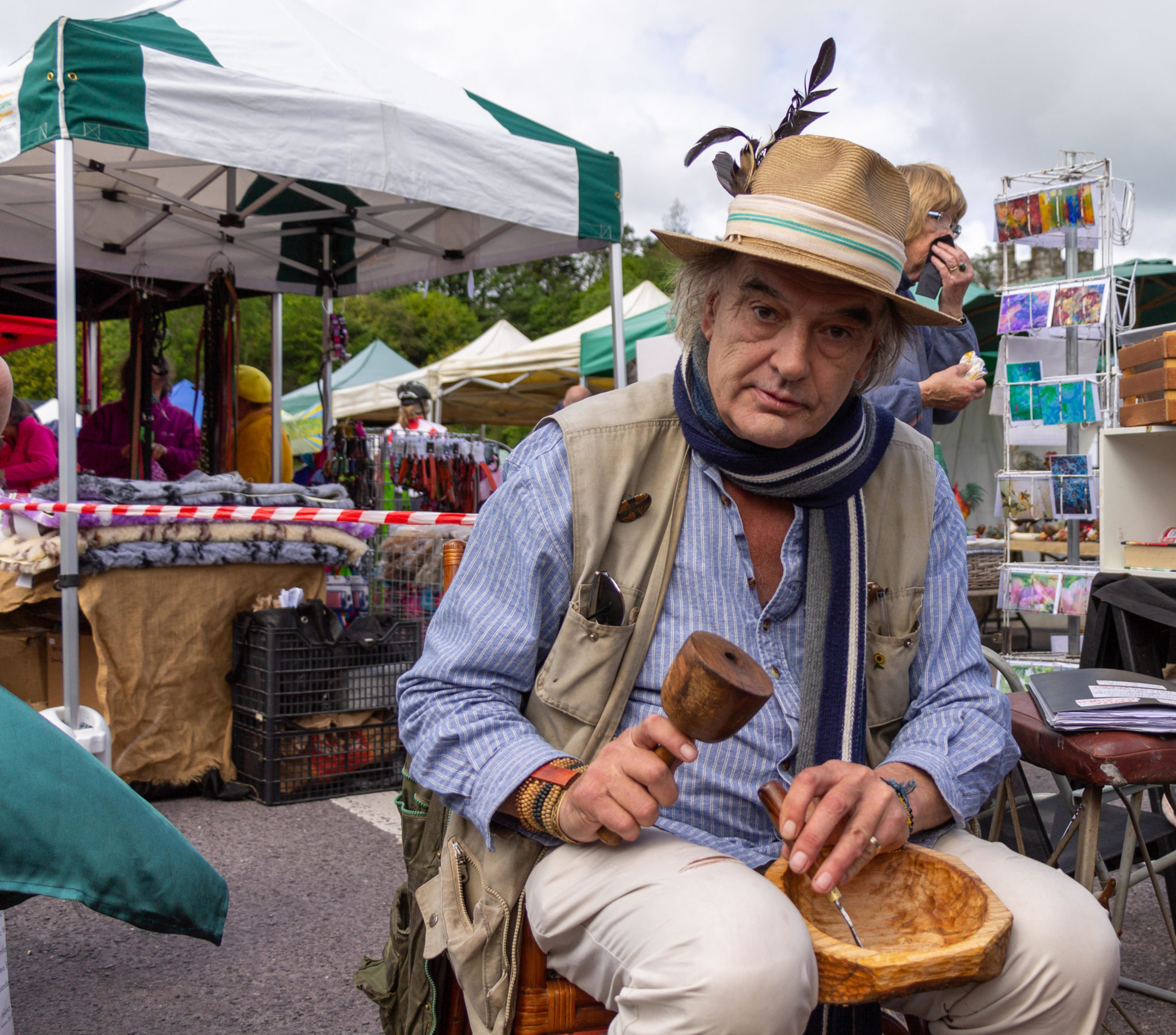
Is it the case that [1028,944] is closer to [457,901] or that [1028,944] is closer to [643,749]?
[643,749]

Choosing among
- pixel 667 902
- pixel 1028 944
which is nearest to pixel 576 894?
pixel 667 902

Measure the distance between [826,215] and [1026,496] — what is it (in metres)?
4.86

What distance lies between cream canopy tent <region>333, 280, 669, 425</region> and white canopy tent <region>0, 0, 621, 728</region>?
16.7 feet

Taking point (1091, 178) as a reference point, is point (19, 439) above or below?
below

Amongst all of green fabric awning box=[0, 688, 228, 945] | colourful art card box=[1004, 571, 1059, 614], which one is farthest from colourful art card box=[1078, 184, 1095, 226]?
green fabric awning box=[0, 688, 228, 945]

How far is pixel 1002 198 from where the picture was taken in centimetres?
547

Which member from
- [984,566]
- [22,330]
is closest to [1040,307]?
[984,566]

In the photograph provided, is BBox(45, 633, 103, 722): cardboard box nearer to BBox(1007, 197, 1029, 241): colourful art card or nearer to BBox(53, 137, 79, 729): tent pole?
BBox(53, 137, 79, 729): tent pole

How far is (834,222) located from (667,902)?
0.96 meters

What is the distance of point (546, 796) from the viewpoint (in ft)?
4.41

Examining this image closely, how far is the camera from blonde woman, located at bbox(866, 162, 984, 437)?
2934 mm

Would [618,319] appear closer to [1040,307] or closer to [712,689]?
[1040,307]

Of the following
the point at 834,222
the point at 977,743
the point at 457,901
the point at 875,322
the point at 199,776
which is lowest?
the point at 199,776

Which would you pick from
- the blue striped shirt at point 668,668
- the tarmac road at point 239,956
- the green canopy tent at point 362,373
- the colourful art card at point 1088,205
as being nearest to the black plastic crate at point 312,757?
the tarmac road at point 239,956
